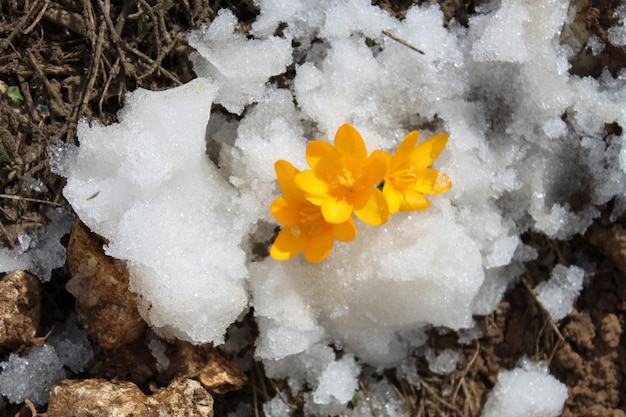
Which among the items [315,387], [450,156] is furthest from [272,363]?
[450,156]

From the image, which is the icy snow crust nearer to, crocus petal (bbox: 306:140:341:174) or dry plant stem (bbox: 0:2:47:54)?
crocus petal (bbox: 306:140:341:174)

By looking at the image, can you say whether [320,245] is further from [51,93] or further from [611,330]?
[611,330]

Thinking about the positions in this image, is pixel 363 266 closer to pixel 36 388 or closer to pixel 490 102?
pixel 490 102

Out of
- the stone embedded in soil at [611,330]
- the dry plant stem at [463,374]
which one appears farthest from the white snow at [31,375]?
the stone embedded in soil at [611,330]

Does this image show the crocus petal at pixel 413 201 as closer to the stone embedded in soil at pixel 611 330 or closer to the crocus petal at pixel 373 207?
the crocus petal at pixel 373 207

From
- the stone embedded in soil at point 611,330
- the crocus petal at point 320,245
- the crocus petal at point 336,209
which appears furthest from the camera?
the stone embedded in soil at point 611,330

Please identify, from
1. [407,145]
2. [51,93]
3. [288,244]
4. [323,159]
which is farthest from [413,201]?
[51,93]
